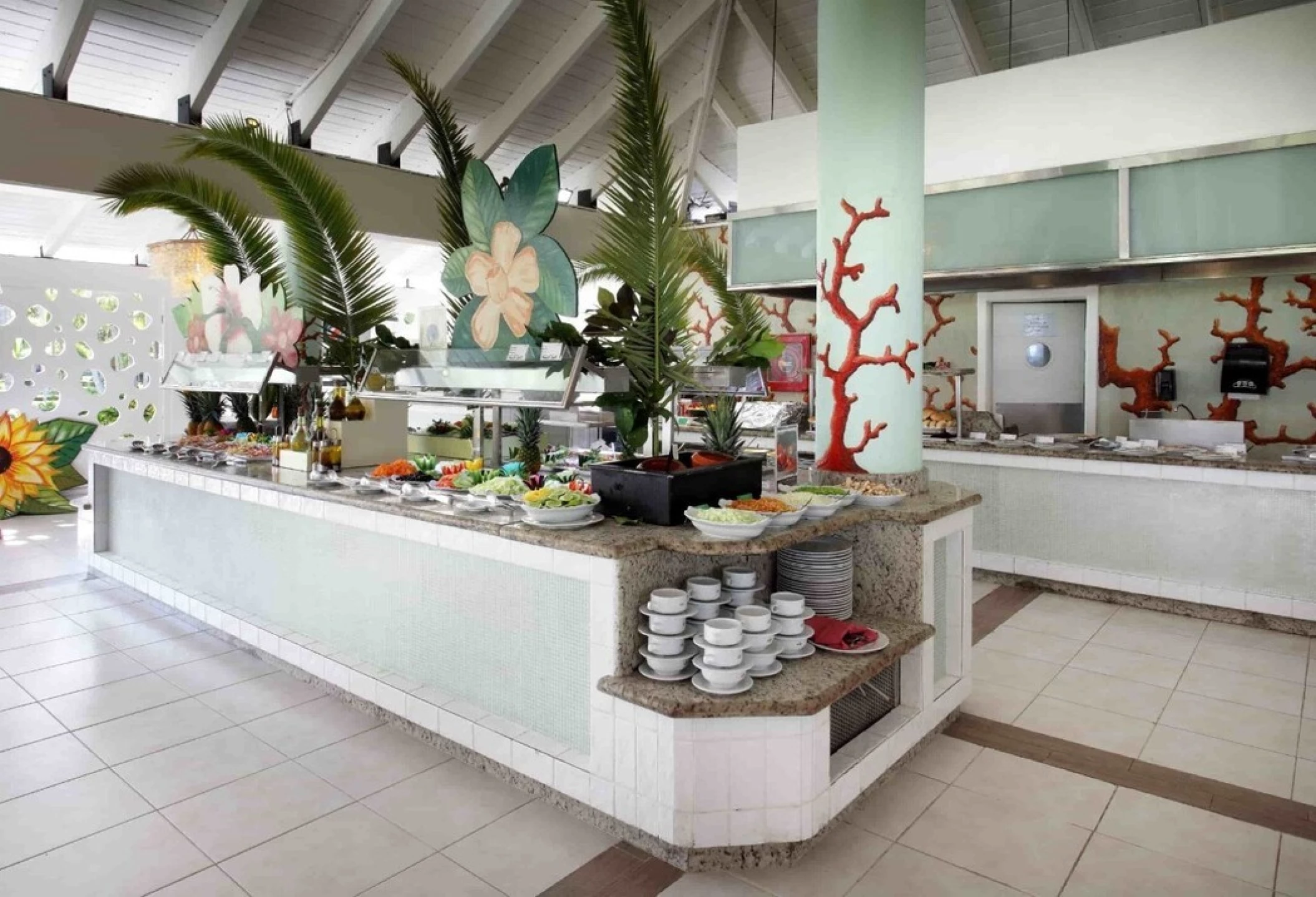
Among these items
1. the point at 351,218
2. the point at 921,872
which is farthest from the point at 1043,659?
the point at 351,218

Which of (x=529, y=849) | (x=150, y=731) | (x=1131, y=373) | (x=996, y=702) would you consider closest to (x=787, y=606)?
(x=529, y=849)

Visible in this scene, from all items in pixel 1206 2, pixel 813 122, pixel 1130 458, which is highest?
pixel 1206 2

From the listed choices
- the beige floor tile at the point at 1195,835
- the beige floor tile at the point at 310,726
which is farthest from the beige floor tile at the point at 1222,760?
the beige floor tile at the point at 310,726

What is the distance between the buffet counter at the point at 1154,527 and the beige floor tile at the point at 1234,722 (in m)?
1.60

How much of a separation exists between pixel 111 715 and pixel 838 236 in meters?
3.89

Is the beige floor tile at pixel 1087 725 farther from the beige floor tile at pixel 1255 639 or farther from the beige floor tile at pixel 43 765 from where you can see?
the beige floor tile at pixel 43 765

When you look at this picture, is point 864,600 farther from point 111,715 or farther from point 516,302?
point 111,715

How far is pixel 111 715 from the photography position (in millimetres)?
3717

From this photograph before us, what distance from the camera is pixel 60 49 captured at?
655 cm

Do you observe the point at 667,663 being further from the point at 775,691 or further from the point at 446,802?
the point at 446,802

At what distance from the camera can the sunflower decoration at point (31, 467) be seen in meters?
8.62

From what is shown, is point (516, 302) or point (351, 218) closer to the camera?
point (516, 302)

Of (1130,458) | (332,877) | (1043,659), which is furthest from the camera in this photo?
(1130,458)

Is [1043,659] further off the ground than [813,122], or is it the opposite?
[813,122]
